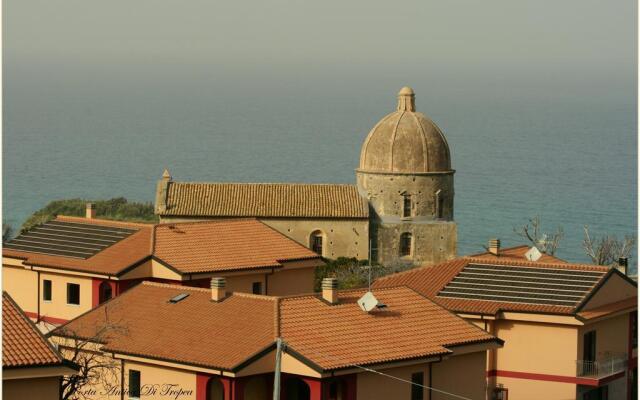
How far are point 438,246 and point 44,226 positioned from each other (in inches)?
1043

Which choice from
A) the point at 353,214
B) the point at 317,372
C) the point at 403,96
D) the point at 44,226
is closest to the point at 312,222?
the point at 353,214

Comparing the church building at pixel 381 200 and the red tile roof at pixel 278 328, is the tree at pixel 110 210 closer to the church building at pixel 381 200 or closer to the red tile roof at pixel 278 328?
the church building at pixel 381 200

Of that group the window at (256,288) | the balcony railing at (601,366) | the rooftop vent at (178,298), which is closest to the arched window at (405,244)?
the window at (256,288)

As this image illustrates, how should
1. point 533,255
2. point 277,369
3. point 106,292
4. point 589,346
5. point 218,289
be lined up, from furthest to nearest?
point 533,255, point 106,292, point 589,346, point 218,289, point 277,369

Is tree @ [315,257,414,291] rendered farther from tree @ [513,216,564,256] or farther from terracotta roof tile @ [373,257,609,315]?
terracotta roof tile @ [373,257,609,315]

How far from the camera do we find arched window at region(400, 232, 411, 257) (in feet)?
257

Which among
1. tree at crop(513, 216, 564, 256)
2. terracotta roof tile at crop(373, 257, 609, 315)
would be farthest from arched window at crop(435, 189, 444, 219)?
terracotta roof tile at crop(373, 257, 609, 315)

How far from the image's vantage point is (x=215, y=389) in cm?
3575

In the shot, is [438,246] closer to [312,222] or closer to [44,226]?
[312,222]

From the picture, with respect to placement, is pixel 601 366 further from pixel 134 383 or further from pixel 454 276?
pixel 134 383

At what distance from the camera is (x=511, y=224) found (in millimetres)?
145875

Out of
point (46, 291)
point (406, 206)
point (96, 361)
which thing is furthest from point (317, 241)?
point (96, 361)

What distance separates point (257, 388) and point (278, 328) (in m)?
1.41

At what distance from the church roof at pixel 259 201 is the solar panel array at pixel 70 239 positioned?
62.4ft
